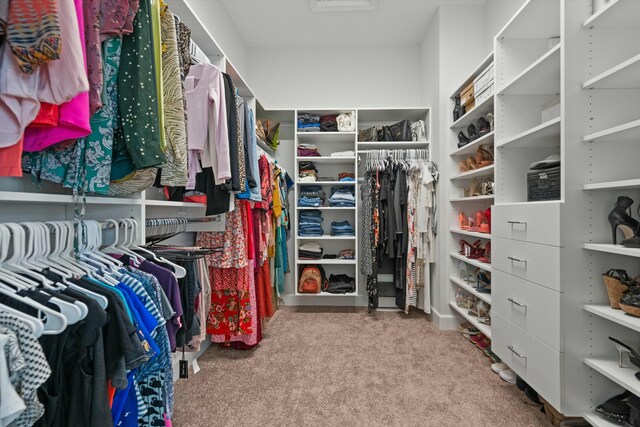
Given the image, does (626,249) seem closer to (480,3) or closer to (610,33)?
(610,33)

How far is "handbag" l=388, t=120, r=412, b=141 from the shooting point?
9.83 feet

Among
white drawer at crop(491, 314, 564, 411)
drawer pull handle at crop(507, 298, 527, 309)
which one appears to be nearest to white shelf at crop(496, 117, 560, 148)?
drawer pull handle at crop(507, 298, 527, 309)

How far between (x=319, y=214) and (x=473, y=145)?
1.58 m

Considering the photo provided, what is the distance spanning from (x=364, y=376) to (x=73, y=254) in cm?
164

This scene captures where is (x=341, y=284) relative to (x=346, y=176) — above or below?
below

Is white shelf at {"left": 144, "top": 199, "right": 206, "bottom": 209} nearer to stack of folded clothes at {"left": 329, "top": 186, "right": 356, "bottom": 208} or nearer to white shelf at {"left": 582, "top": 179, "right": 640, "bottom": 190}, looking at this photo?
stack of folded clothes at {"left": 329, "top": 186, "right": 356, "bottom": 208}

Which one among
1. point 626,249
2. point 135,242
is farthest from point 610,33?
point 135,242

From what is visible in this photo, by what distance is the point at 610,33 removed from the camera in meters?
1.29

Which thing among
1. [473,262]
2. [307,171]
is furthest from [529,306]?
[307,171]

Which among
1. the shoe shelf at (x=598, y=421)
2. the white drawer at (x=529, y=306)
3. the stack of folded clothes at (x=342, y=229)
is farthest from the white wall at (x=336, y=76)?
the shoe shelf at (x=598, y=421)

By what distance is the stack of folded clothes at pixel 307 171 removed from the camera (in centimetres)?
308

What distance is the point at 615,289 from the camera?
121cm

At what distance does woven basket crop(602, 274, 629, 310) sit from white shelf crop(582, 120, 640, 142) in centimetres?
58

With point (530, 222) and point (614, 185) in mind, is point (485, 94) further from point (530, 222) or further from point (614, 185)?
point (614, 185)
